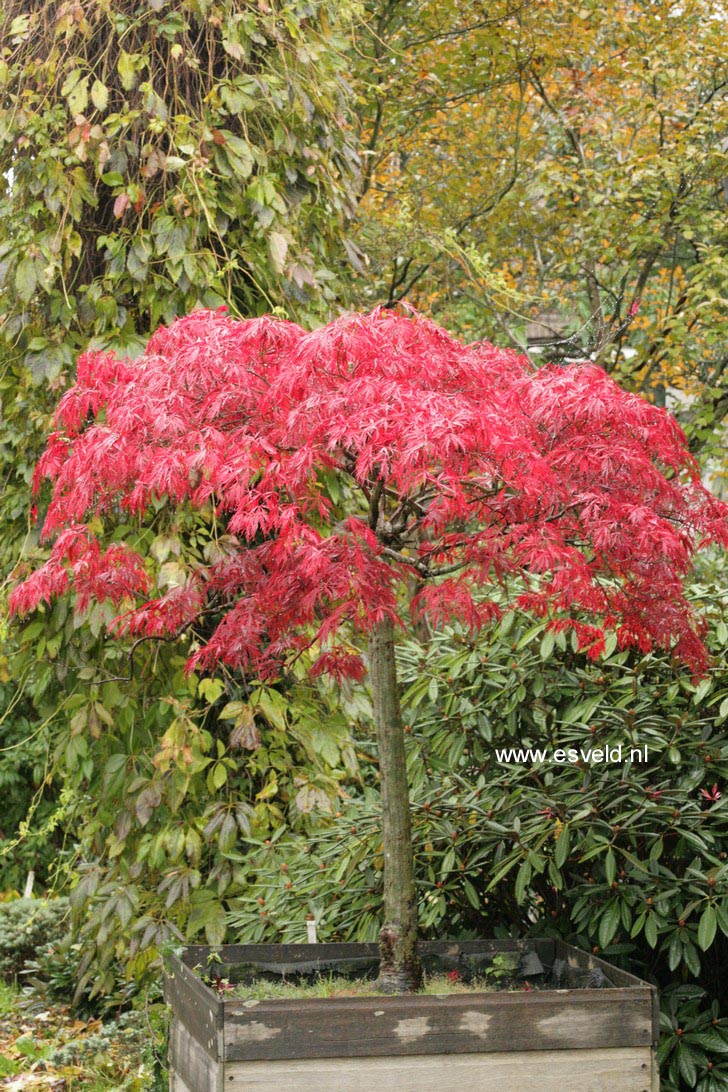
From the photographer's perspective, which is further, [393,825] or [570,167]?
[570,167]

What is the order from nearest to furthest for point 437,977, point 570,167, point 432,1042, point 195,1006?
point 432,1042, point 195,1006, point 437,977, point 570,167

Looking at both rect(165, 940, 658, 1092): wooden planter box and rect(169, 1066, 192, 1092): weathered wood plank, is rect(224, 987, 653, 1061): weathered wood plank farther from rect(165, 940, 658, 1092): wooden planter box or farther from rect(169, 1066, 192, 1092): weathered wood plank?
rect(169, 1066, 192, 1092): weathered wood plank

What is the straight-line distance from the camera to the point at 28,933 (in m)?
4.70

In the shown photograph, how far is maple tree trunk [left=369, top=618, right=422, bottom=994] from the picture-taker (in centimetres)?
266

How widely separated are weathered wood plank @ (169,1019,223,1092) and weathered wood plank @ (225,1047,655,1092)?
7 cm

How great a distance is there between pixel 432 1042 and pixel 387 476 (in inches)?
42.9

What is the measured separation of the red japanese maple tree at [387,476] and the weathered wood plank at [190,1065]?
0.45 meters

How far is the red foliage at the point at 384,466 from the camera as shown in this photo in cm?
222

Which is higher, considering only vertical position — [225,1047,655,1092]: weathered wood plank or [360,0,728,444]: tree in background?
[360,0,728,444]: tree in background

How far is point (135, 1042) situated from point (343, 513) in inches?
69.9

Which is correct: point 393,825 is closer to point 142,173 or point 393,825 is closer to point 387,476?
Result: point 387,476

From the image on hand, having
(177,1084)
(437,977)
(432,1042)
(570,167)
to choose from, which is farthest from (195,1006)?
(570,167)

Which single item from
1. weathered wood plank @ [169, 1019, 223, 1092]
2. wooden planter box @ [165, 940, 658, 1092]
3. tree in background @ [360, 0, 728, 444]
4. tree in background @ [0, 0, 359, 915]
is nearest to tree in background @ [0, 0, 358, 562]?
tree in background @ [0, 0, 359, 915]

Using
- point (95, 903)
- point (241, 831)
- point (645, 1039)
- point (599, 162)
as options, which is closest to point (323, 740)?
point (241, 831)
